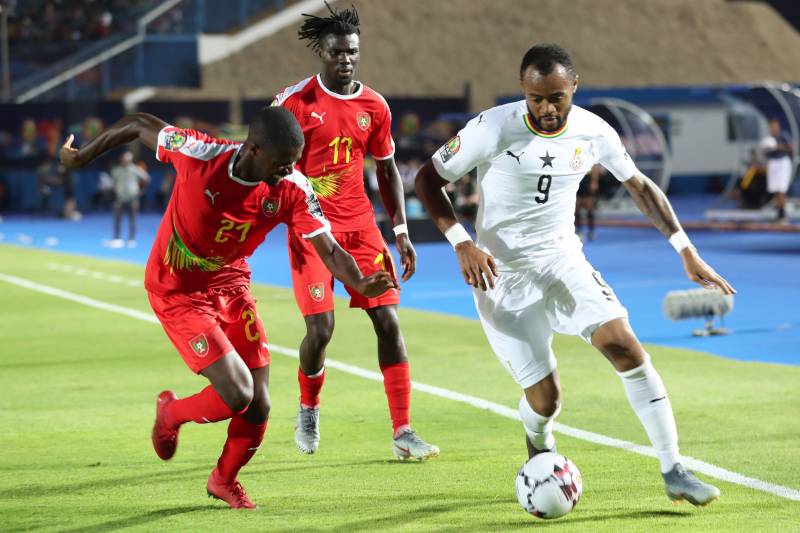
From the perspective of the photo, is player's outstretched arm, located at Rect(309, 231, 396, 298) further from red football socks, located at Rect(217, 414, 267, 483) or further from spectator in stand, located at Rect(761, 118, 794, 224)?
spectator in stand, located at Rect(761, 118, 794, 224)

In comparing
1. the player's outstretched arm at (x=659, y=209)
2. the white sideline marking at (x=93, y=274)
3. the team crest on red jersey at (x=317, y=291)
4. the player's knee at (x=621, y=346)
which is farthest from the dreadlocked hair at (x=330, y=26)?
the white sideline marking at (x=93, y=274)

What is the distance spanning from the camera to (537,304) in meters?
6.93

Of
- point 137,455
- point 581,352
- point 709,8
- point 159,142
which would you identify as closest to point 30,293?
point 581,352

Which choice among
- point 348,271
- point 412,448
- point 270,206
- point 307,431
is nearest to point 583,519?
point 348,271

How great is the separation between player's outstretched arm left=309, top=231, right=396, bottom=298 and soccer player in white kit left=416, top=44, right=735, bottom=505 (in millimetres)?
552

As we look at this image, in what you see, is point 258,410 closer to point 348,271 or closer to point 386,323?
point 348,271

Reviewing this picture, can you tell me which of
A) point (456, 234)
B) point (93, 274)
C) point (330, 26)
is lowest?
point (93, 274)

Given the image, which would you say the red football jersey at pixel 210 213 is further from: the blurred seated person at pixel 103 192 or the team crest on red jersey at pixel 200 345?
the blurred seated person at pixel 103 192

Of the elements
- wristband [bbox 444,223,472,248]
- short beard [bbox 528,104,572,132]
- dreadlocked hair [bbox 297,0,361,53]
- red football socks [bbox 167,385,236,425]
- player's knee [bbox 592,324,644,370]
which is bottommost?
red football socks [bbox 167,385,236,425]

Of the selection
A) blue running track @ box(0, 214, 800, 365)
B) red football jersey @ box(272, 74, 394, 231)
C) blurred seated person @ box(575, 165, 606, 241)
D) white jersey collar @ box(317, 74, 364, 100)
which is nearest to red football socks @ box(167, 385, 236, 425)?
red football jersey @ box(272, 74, 394, 231)

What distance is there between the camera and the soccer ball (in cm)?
641

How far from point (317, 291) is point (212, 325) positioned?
1.83m

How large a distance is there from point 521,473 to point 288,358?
21.5 ft

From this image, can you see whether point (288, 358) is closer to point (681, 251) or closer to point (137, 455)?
point (137, 455)
